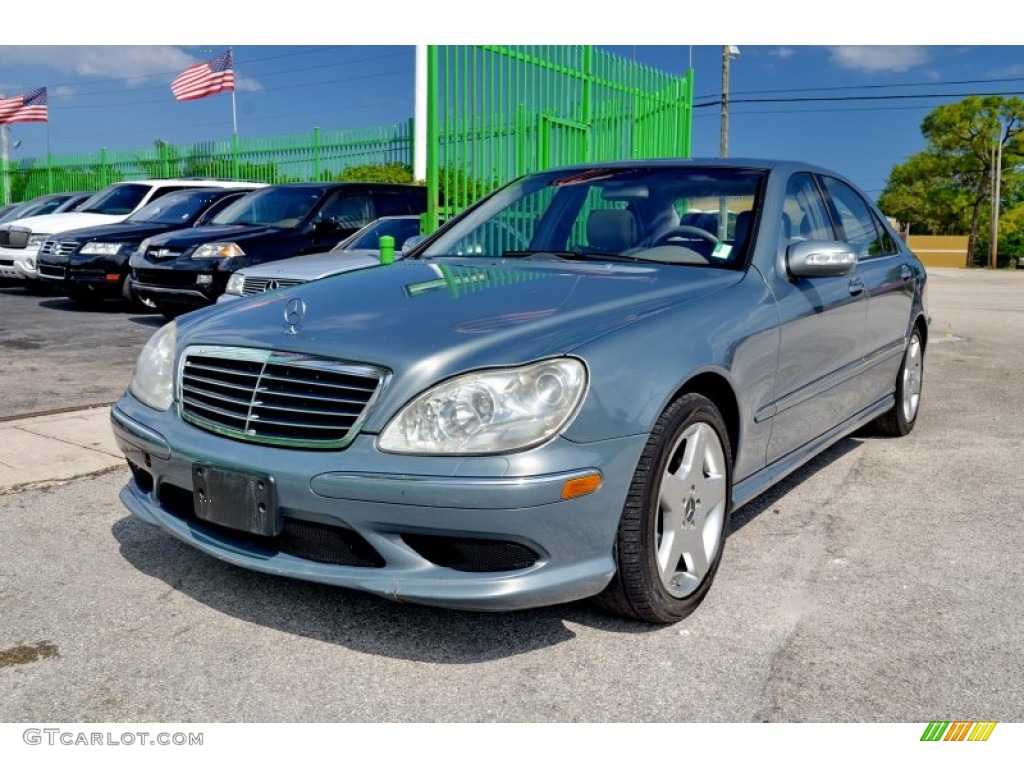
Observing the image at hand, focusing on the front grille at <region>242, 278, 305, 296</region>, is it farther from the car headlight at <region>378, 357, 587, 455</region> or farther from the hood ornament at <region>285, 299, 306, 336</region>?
the car headlight at <region>378, 357, 587, 455</region>

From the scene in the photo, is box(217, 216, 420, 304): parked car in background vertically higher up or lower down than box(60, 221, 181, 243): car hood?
lower down

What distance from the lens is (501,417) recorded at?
2666 mm

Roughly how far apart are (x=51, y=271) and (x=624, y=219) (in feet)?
33.1

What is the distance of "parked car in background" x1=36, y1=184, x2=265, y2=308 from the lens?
459 inches

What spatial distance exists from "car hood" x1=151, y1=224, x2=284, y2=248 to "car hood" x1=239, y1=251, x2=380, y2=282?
145cm

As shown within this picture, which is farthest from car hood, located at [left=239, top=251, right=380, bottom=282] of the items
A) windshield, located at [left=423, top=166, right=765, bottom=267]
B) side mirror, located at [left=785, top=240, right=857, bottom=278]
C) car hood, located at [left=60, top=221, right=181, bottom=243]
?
side mirror, located at [left=785, top=240, right=857, bottom=278]

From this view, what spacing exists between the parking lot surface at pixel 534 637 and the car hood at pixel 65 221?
10446mm

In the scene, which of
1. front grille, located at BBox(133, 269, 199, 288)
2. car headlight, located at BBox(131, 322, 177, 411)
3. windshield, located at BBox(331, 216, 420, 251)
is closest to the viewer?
car headlight, located at BBox(131, 322, 177, 411)

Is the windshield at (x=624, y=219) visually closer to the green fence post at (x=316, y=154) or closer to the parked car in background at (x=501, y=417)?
the parked car in background at (x=501, y=417)

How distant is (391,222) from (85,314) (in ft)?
14.0

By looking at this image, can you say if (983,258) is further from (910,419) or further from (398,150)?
(910,419)

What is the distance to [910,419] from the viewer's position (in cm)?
577

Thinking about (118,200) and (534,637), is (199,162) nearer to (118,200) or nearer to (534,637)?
(118,200)
